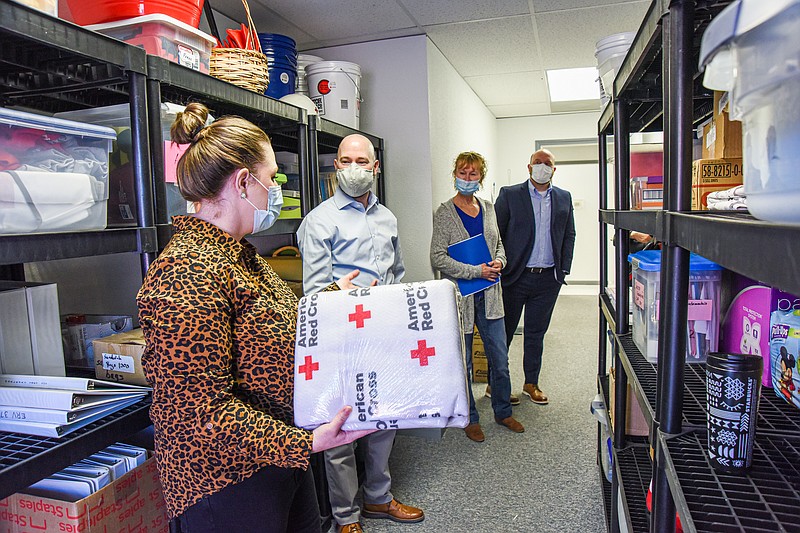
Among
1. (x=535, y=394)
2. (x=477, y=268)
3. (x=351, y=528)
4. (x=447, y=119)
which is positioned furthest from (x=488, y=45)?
(x=351, y=528)

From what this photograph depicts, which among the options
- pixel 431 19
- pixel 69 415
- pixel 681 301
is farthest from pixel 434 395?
pixel 431 19

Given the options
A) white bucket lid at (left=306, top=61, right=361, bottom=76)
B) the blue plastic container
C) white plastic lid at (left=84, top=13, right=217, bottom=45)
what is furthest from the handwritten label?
white bucket lid at (left=306, top=61, right=361, bottom=76)

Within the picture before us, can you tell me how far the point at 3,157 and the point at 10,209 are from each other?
0.11m

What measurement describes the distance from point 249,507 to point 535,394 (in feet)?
8.90

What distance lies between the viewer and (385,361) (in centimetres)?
108

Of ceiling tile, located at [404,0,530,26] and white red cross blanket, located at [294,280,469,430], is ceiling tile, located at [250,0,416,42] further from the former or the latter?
white red cross blanket, located at [294,280,469,430]

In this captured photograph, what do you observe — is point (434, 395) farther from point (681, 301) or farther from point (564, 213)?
point (564, 213)

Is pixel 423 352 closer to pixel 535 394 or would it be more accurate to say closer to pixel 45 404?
pixel 45 404

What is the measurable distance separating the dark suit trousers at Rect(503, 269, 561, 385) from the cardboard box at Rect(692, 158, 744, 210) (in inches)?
90.5

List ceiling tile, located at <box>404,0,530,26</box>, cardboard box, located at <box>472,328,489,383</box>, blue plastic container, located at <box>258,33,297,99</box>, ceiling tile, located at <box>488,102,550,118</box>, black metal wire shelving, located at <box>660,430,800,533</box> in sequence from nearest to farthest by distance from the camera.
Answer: black metal wire shelving, located at <box>660,430,800,533</box>, blue plastic container, located at <box>258,33,297,99</box>, ceiling tile, located at <box>404,0,530,26</box>, cardboard box, located at <box>472,328,489,383</box>, ceiling tile, located at <box>488,102,550,118</box>

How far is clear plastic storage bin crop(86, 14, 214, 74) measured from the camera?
161cm

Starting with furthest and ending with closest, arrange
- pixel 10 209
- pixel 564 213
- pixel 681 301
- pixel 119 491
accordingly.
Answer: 1. pixel 564 213
2. pixel 119 491
3. pixel 10 209
4. pixel 681 301

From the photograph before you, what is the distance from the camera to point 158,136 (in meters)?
1.45

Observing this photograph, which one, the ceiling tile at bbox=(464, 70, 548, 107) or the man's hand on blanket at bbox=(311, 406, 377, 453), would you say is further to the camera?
the ceiling tile at bbox=(464, 70, 548, 107)
